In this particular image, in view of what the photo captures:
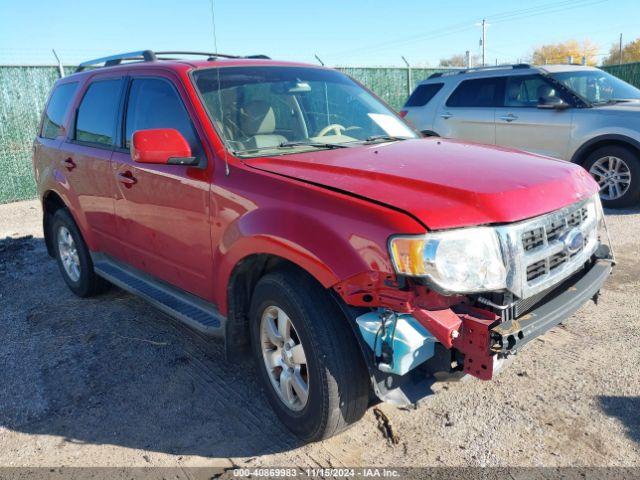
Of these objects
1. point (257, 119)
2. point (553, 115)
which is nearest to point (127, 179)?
point (257, 119)

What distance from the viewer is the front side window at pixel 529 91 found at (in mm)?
7906

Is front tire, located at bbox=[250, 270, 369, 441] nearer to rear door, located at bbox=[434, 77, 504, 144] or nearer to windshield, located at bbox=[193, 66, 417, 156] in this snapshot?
windshield, located at bbox=[193, 66, 417, 156]

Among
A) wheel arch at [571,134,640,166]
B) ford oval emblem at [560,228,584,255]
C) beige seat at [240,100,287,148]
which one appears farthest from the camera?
wheel arch at [571,134,640,166]

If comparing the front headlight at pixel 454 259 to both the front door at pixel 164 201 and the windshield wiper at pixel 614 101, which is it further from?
the windshield wiper at pixel 614 101

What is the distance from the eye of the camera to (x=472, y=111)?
8789 millimetres

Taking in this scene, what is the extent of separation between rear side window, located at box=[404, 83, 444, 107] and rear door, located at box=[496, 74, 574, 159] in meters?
1.30

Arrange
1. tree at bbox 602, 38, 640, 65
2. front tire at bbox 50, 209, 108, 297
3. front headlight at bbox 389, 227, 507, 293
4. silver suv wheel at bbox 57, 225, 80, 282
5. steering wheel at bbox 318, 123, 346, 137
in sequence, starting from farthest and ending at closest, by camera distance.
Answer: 1. tree at bbox 602, 38, 640, 65
2. silver suv wheel at bbox 57, 225, 80, 282
3. front tire at bbox 50, 209, 108, 297
4. steering wheel at bbox 318, 123, 346, 137
5. front headlight at bbox 389, 227, 507, 293

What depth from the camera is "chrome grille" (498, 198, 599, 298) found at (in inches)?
93.1

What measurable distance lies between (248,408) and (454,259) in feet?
5.41

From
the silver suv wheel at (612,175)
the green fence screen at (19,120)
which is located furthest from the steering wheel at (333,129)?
the green fence screen at (19,120)

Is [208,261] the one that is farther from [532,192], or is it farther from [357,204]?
[532,192]

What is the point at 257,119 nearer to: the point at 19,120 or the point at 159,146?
the point at 159,146

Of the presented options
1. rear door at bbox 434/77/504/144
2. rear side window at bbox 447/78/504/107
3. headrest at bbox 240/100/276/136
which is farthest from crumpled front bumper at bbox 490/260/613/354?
rear side window at bbox 447/78/504/107

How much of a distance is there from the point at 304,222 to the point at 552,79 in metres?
6.77
